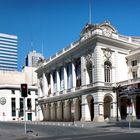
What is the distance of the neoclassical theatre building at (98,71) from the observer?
6575cm

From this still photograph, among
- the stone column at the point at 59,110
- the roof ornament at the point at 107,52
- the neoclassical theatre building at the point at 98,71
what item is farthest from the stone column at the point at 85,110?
the stone column at the point at 59,110

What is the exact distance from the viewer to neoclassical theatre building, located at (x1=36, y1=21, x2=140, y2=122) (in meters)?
65.8

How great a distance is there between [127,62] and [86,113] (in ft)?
41.9

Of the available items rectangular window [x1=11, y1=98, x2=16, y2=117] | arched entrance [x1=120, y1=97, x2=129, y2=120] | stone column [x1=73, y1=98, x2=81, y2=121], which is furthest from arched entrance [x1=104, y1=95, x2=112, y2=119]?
rectangular window [x1=11, y1=98, x2=16, y2=117]

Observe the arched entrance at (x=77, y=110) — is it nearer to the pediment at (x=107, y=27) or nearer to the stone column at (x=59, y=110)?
the stone column at (x=59, y=110)

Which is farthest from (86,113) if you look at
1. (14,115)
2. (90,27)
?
(14,115)

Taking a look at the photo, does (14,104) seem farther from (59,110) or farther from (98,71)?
(98,71)

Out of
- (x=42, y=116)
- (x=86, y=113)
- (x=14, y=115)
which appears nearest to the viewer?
(x=86, y=113)

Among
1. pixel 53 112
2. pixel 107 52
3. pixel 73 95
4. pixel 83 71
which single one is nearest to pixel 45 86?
pixel 53 112

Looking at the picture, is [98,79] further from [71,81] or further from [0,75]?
[0,75]

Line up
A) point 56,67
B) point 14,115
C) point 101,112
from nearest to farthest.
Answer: point 101,112, point 56,67, point 14,115

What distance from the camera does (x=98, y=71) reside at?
65.7 m

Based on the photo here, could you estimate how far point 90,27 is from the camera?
68750mm

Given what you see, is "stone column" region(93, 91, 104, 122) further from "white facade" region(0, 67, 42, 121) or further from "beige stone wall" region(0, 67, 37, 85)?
"beige stone wall" region(0, 67, 37, 85)
